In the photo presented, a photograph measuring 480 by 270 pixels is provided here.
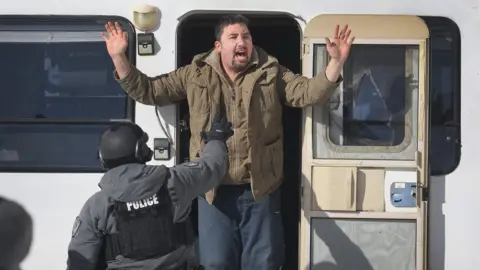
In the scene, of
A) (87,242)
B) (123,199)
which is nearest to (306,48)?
(123,199)

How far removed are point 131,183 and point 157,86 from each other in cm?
114

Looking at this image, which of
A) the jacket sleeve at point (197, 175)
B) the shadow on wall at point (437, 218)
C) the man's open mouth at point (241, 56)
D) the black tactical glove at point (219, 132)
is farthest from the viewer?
the shadow on wall at point (437, 218)

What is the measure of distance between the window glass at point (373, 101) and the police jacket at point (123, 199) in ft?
3.98

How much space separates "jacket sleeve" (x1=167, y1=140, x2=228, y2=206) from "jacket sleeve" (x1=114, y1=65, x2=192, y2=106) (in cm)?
74

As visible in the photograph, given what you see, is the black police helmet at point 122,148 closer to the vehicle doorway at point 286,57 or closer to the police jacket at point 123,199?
the police jacket at point 123,199

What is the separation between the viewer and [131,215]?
2773 millimetres

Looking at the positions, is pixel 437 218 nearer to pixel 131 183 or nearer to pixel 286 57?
pixel 286 57

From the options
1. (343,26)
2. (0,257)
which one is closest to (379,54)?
(343,26)

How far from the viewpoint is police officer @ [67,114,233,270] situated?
9.09 ft

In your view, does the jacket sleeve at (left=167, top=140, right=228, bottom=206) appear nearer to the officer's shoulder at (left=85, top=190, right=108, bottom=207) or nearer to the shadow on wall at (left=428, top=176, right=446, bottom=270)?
the officer's shoulder at (left=85, top=190, right=108, bottom=207)

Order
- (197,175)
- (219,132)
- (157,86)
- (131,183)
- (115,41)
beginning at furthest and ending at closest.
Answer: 1. (157,86)
2. (115,41)
3. (219,132)
4. (197,175)
5. (131,183)

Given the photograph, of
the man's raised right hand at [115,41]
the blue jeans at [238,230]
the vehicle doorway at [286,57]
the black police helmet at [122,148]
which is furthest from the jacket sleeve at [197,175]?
the vehicle doorway at [286,57]

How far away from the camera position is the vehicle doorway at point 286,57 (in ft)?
15.4

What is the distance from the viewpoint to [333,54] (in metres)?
3.59
